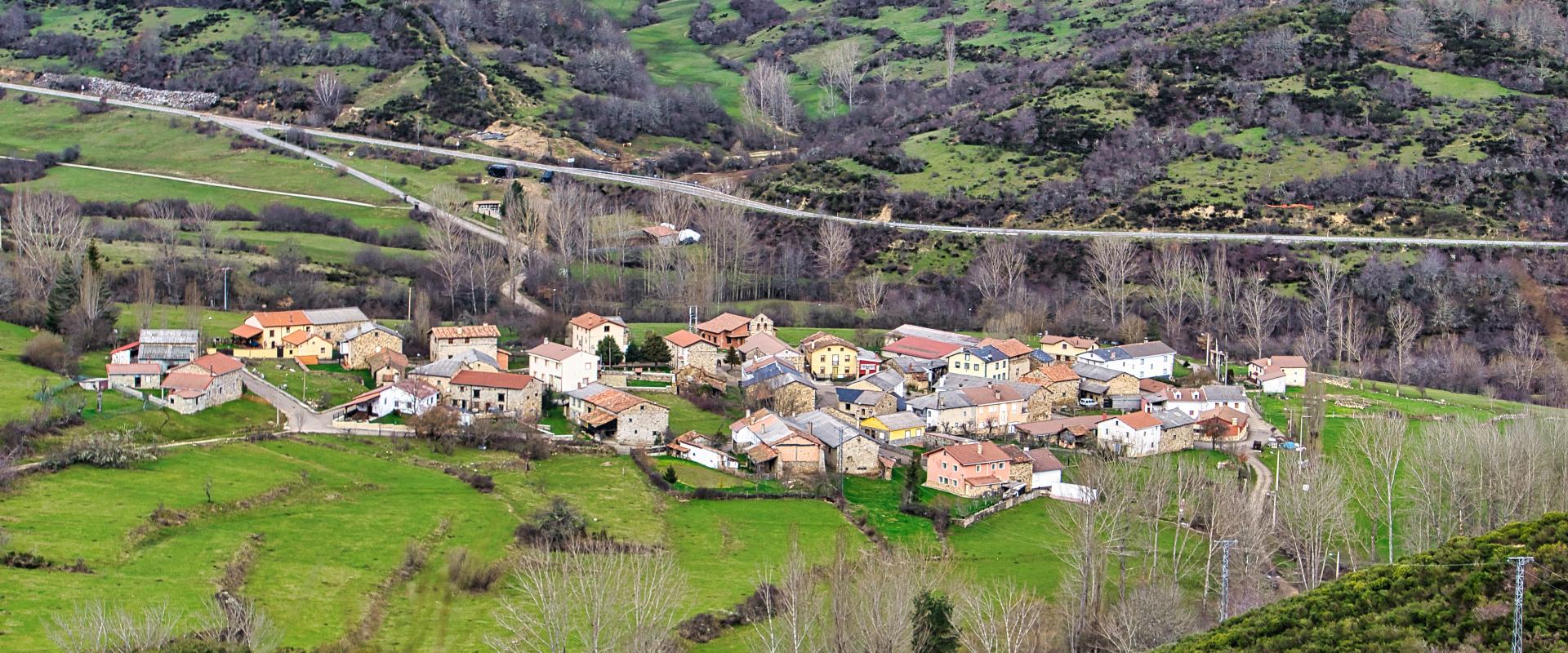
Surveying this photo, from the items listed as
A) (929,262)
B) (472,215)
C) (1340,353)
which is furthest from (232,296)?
(1340,353)

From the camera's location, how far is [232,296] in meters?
75.1

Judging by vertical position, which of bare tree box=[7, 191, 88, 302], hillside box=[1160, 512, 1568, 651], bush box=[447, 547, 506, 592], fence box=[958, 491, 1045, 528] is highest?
bare tree box=[7, 191, 88, 302]

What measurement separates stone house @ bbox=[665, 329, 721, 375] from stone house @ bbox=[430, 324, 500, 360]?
8179 mm

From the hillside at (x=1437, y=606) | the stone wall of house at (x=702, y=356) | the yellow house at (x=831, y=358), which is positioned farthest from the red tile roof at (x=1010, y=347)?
the hillside at (x=1437, y=606)

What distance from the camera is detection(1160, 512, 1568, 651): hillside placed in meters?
25.6

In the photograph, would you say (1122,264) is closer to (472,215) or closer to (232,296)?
(472,215)

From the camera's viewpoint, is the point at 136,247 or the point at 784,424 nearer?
the point at 784,424

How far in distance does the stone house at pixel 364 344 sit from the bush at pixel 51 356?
11003 mm

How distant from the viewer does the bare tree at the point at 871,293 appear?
273 ft

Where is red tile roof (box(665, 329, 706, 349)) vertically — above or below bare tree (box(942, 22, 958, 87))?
below

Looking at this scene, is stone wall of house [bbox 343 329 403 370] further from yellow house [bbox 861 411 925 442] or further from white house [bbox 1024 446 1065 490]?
white house [bbox 1024 446 1065 490]

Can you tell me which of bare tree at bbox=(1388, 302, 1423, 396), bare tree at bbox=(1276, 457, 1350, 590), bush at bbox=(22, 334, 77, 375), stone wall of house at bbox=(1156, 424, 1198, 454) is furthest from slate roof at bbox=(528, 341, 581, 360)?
bare tree at bbox=(1388, 302, 1423, 396)

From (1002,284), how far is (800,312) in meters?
12.6

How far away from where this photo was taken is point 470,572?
40.9m
